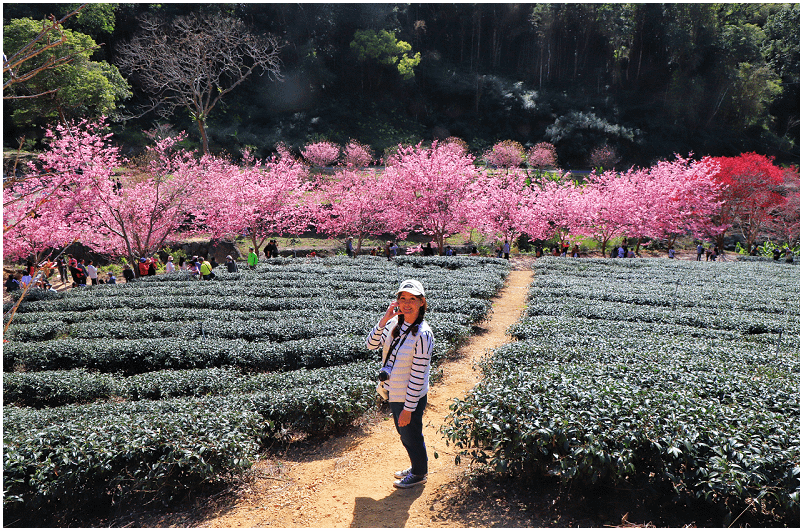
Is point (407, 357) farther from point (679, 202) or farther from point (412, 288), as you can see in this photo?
point (679, 202)

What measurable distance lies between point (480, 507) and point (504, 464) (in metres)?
0.50

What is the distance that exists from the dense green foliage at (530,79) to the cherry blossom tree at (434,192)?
2482 cm

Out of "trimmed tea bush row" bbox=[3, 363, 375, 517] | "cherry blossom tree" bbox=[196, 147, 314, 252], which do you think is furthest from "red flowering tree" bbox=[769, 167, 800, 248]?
"trimmed tea bush row" bbox=[3, 363, 375, 517]

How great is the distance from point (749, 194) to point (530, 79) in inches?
1509

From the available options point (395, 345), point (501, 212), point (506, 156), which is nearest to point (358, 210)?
point (501, 212)

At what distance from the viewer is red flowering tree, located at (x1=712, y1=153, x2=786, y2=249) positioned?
1088 inches

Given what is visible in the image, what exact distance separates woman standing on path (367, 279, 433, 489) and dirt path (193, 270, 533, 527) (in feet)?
1.67

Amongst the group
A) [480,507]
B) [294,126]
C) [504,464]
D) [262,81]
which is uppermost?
[262,81]

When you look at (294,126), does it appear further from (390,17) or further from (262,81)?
(390,17)

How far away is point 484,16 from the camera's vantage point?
62.4 meters

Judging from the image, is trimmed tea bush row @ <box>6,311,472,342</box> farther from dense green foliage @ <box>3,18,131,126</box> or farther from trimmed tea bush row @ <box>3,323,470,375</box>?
dense green foliage @ <box>3,18,131,126</box>

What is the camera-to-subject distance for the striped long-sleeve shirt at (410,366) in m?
4.42

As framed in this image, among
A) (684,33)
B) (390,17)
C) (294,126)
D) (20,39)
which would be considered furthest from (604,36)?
(20,39)

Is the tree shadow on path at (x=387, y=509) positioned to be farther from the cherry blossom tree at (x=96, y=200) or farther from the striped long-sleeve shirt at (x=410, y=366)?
the cherry blossom tree at (x=96, y=200)
